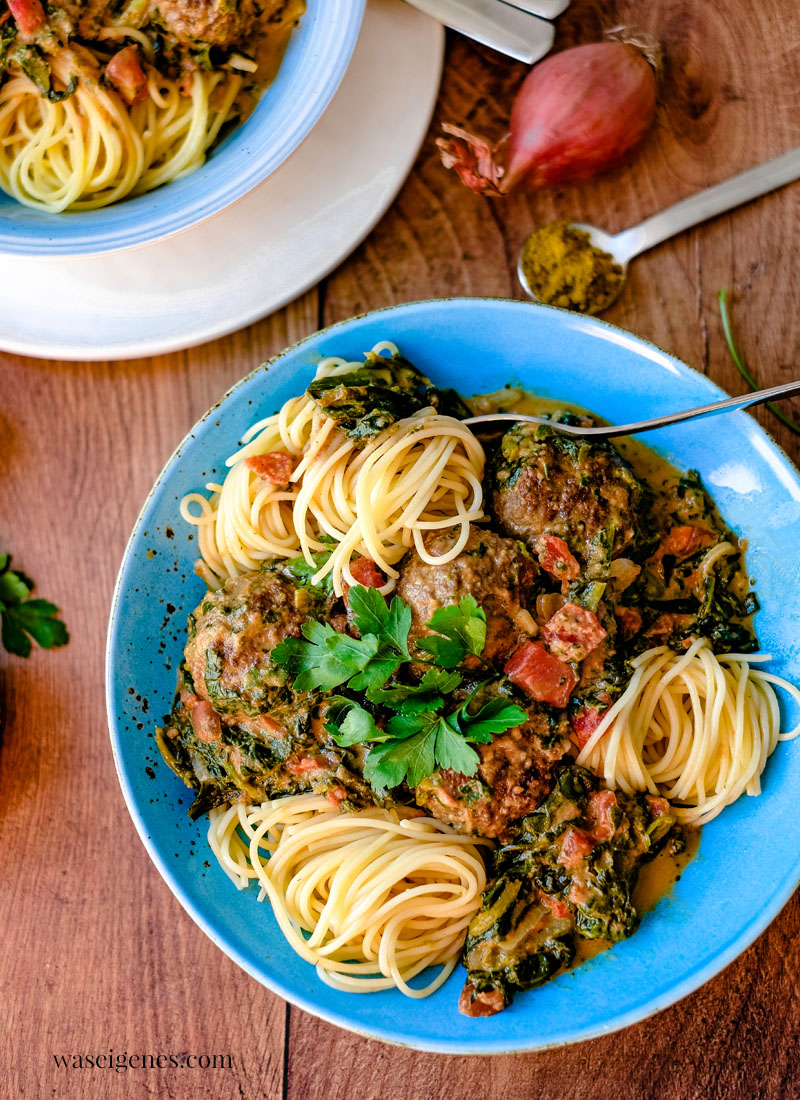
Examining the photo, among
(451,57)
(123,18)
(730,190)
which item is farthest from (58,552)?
(730,190)

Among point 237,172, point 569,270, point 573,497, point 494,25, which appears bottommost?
point 573,497

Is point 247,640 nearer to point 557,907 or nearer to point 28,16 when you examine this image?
point 557,907

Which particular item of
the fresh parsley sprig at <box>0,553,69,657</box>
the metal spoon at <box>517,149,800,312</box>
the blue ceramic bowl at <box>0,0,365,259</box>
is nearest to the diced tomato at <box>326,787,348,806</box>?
the fresh parsley sprig at <box>0,553,69,657</box>

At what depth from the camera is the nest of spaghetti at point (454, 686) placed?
330 centimetres

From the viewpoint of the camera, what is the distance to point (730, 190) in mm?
3967

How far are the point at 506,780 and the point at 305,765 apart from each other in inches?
32.1

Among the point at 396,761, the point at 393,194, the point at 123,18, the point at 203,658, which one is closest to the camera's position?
the point at 396,761

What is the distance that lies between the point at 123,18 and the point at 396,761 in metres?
3.33

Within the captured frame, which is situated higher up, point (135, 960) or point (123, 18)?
point (123, 18)

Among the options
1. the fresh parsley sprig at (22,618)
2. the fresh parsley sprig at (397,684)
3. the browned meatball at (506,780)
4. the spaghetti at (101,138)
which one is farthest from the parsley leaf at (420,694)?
the spaghetti at (101,138)

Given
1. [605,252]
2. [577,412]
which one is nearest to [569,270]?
[605,252]

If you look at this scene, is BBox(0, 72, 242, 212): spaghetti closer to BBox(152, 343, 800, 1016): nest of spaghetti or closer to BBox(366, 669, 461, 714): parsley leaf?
BBox(152, 343, 800, 1016): nest of spaghetti

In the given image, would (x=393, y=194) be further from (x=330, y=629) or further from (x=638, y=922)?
(x=638, y=922)

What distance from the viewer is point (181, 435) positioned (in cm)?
420
